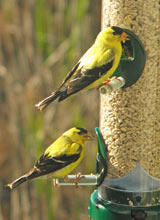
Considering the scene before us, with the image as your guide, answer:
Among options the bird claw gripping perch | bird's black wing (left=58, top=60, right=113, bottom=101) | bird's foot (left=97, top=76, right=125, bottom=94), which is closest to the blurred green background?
the bird claw gripping perch

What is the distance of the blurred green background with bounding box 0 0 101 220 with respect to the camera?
429 cm

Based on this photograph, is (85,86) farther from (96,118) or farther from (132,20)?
(96,118)

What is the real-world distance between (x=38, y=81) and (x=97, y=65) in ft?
7.28

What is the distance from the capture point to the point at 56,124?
14.4ft

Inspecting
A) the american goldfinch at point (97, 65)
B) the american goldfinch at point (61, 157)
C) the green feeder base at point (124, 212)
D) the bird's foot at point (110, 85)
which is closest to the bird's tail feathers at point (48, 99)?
the american goldfinch at point (97, 65)

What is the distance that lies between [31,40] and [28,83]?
1.25 feet

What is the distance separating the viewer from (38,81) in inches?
171

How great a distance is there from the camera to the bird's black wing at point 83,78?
2.12 m

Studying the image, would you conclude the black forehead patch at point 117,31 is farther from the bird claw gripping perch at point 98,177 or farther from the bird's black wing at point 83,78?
the bird claw gripping perch at point 98,177

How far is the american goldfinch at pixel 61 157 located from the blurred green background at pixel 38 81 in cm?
179

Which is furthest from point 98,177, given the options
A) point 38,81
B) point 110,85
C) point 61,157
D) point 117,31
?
point 38,81

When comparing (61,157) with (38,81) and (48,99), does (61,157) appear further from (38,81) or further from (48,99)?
(38,81)

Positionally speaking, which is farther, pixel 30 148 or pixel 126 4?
pixel 30 148

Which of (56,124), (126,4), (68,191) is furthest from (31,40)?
(126,4)
